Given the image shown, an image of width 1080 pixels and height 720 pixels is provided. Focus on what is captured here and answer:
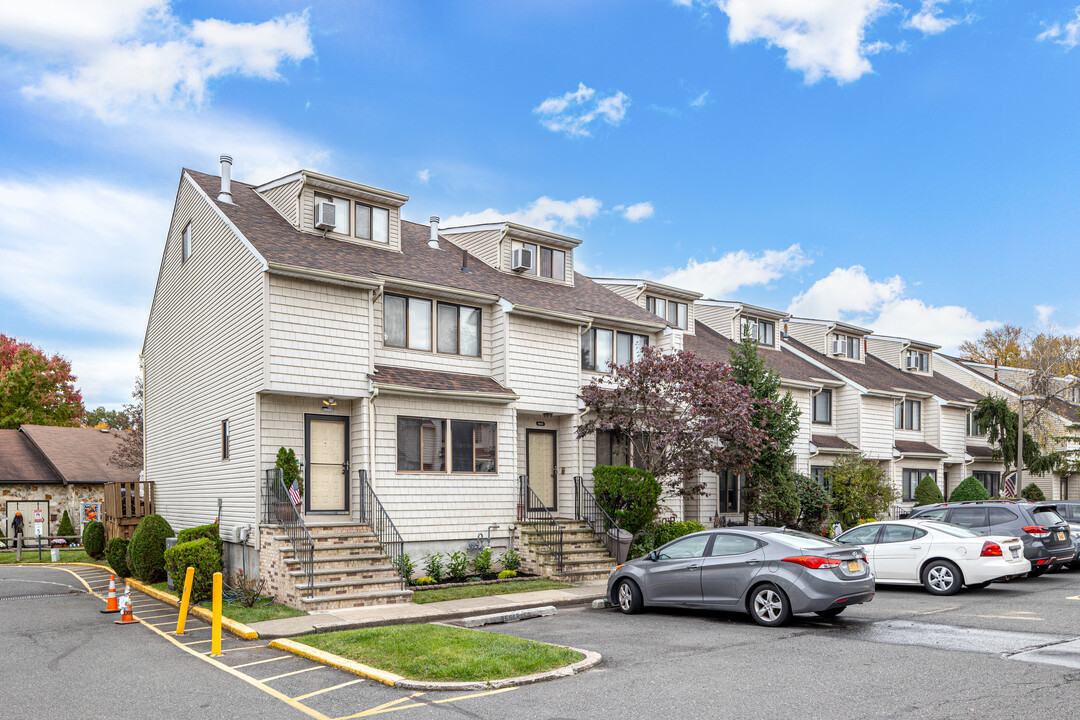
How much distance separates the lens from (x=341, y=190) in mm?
20359

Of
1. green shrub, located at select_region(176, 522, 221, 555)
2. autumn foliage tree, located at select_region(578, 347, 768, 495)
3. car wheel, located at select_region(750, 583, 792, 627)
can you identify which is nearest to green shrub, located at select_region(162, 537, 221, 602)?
green shrub, located at select_region(176, 522, 221, 555)

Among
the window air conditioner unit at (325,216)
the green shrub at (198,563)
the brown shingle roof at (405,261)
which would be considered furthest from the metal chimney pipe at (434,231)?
the green shrub at (198,563)

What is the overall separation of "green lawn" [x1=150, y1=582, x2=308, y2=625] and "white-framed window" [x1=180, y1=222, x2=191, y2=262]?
34.4ft

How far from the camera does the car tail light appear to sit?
12.1 meters

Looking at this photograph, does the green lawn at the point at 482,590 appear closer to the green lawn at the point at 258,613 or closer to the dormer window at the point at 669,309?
the green lawn at the point at 258,613

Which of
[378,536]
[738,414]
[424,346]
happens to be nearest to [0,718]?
[378,536]

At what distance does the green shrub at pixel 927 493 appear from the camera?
3478 cm

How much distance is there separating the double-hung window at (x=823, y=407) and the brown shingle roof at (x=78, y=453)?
31101mm

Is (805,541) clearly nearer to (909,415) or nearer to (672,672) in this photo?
(672,672)

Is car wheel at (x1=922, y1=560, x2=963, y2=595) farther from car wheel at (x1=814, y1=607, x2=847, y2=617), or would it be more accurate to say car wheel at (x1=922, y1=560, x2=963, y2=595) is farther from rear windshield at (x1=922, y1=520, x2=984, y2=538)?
car wheel at (x1=814, y1=607, x2=847, y2=617)

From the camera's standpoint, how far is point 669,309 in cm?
3077

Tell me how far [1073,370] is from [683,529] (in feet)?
148

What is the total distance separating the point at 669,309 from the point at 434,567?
52.3ft

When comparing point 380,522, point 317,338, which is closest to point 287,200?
point 317,338
